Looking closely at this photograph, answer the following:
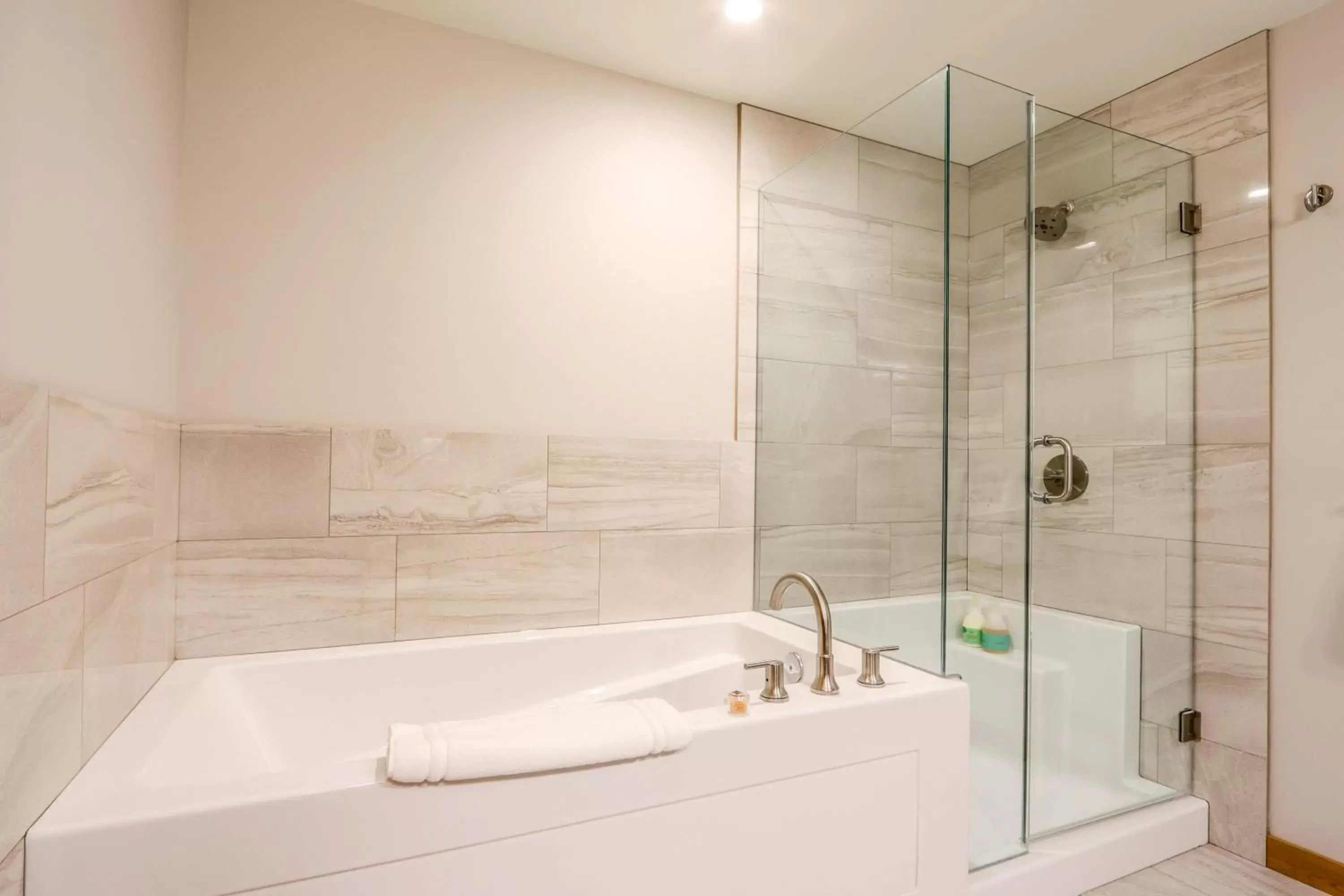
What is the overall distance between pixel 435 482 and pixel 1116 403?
210 centimetres

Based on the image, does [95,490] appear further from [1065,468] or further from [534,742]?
[1065,468]

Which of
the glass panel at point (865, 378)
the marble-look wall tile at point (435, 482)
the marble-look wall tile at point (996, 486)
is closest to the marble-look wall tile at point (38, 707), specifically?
the marble-look wall tile at point (435, 482)

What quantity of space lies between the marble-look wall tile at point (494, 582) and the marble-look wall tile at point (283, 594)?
63mm

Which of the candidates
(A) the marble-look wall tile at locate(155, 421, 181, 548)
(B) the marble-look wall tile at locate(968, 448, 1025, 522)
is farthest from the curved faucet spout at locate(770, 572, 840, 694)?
(A) the marble-look wall tile at locate(155, 421, 181, 548)

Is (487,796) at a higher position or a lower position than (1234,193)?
lower

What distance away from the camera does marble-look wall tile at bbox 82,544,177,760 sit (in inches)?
45.9

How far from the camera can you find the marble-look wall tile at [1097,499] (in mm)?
2076

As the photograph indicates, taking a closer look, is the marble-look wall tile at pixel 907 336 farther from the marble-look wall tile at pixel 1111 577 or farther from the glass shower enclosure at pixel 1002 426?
the marble-look wall tile at pixel 1111 577

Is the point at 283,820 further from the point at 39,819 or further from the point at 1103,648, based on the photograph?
the point at 1103,648

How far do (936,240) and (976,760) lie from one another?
1.34m

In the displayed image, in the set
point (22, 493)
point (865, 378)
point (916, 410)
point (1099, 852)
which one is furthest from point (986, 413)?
point (22, 493)

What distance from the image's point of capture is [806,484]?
2.30 meters

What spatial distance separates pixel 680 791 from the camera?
1.34 metres

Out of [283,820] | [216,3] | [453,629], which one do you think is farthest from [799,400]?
[216,3]
